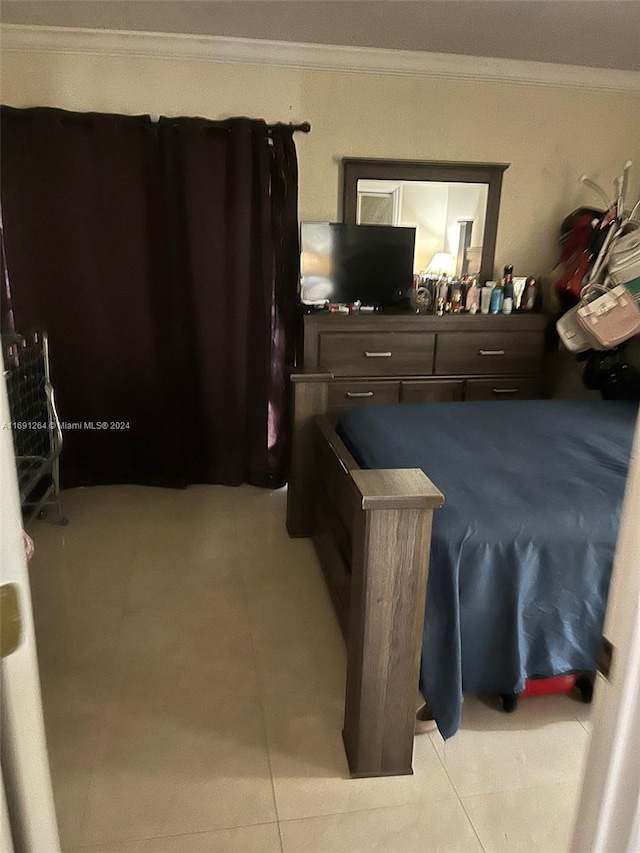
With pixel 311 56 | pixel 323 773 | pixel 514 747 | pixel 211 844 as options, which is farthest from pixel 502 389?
pixel 211 844

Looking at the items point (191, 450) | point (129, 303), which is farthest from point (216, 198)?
point (191, 450)

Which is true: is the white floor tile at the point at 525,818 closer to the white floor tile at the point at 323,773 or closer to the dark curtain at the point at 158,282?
the white floor tile at the point at 323,773

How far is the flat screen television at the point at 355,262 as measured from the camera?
11.3ft

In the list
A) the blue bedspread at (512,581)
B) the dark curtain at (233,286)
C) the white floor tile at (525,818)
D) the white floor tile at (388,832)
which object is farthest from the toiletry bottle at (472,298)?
the white floor tile at (388,832)

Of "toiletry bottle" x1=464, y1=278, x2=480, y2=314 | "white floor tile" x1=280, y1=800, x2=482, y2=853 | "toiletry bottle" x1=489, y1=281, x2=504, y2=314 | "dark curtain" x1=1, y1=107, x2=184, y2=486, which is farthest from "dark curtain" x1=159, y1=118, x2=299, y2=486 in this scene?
"white floor tile" x1=280, y1=800, x2=482, y2=853

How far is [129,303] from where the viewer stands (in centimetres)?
331

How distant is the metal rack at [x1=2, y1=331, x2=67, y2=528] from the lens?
106 inches

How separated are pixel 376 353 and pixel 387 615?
80.3 inches

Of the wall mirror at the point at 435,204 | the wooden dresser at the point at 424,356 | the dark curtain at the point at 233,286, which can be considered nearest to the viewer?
the dark curtain at the point at 233,286

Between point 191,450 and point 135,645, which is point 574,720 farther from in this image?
point 191,450

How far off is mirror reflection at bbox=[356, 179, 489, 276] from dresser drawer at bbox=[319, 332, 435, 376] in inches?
19.2

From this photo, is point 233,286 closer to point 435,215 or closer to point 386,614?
point 435,215

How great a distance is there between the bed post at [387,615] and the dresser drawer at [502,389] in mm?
2065

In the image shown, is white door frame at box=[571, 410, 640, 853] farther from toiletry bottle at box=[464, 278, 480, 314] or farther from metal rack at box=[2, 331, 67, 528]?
toiletry bottle at box=[464, 278, 480, 314]
